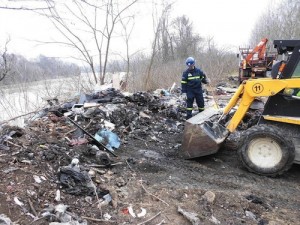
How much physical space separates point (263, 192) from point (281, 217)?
617mm

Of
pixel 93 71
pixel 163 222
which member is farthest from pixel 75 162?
A: pixel 93 71

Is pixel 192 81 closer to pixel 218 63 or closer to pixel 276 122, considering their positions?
pixel 276 122

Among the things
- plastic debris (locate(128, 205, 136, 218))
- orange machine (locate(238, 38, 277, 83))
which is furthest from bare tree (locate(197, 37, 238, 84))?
plastic debris (locate(128, 205, 136, 218))

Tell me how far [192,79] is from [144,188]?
4104 millimetres

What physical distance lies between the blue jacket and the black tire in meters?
3.12

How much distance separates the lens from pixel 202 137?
208 inches

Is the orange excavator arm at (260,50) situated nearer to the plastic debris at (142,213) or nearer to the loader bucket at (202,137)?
the loader bucket at (202,137)

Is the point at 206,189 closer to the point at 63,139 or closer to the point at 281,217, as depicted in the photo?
the point at 281,217

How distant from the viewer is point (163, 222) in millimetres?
3572

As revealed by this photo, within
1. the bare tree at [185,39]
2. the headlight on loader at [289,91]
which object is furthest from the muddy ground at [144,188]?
the bare tree at [185,39]

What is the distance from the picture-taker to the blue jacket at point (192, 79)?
782 cm

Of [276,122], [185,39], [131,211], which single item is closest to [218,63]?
[185,39]

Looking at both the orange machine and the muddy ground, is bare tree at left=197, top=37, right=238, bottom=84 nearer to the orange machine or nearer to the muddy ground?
the orange machine

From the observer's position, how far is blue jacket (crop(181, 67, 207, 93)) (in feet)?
25.7
